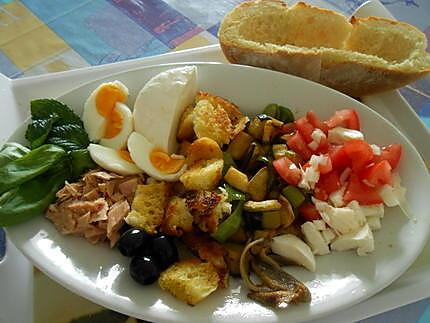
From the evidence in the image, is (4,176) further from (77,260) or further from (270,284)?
(270,284)

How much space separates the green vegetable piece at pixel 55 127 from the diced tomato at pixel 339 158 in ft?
1.95

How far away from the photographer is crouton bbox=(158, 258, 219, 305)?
118cm

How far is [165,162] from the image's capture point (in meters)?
1.42

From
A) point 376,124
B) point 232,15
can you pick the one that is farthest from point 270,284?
point 232,15

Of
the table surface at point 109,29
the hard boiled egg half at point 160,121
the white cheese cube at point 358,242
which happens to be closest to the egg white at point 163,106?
the hard boiled egg half at point 160,121

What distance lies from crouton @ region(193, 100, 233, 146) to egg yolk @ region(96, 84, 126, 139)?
0.64 ft

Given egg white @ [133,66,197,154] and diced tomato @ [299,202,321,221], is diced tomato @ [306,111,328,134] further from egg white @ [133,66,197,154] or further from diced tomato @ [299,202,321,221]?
egg white @ [133,66,197,154]

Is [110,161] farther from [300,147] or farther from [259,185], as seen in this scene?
[300,147]

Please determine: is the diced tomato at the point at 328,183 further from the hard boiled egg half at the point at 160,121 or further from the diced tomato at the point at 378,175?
the hard boiled egg half at the point at 160,121

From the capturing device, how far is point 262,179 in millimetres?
1385

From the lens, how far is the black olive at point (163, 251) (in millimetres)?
1236

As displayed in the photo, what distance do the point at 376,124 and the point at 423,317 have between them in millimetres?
485

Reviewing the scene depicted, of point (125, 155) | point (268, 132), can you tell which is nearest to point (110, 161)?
point (125, 155)

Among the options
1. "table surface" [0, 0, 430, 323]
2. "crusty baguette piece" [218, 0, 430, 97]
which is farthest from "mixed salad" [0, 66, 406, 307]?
"table surface" [0, 0, 430, 323]
